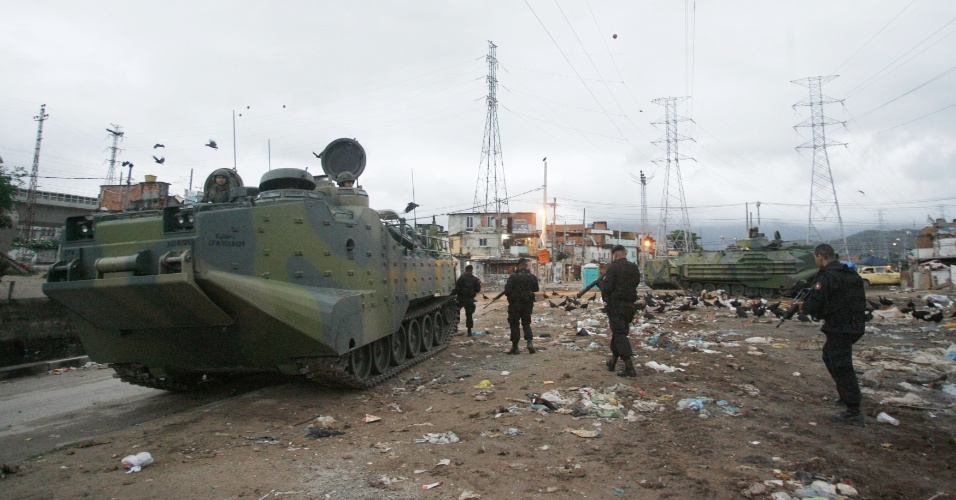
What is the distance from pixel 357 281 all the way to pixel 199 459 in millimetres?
2790

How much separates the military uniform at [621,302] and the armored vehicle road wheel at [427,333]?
12.5ft

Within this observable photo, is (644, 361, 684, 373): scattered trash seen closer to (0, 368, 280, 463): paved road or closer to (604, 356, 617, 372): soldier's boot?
(604, 356, 617, 372): soldier's boot

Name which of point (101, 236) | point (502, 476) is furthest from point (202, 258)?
point (502, 476)

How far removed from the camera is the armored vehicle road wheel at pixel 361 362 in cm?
739

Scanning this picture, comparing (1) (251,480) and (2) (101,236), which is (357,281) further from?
(1) (251,480)

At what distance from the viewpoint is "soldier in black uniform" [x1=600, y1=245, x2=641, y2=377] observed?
7.64 meters

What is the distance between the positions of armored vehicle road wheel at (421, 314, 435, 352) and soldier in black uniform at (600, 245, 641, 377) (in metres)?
3.80

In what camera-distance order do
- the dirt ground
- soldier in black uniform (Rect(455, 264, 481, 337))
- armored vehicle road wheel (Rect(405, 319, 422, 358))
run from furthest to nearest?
soldier in black uniform (Rect(455, 264, 481, 337))
armored vehicle road wheel (Rect(405, 319, 422, 358))
the dirt ground

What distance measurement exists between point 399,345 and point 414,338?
77cm

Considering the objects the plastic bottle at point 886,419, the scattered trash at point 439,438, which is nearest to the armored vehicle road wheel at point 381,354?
the scattered trash at point 439,438

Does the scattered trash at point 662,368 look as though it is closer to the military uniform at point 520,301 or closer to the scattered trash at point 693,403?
the scattered trash at point 693,403

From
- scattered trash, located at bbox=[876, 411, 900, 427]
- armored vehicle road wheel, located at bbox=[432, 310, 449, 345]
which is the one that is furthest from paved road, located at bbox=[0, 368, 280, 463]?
scattered trash, located at bbox=[876, 411, 900, 427]

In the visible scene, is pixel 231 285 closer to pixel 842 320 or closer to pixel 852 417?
pixel 842 320

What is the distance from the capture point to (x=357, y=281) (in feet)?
23.6
